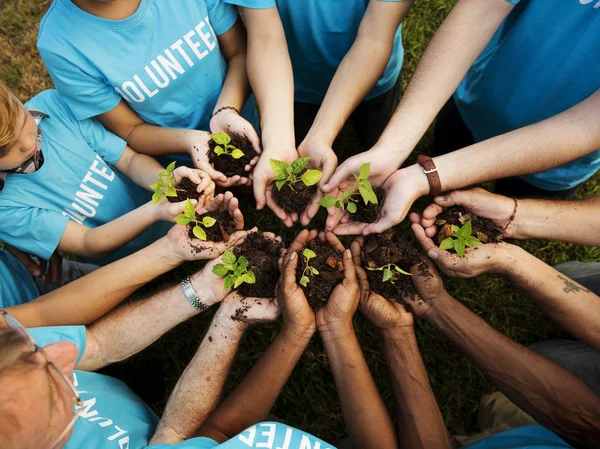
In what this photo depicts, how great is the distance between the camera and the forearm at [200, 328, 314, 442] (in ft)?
6.37

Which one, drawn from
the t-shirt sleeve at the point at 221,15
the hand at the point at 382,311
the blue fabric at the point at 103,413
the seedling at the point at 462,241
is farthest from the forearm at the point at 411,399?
the t-shirt sleeve at the point at 221,15

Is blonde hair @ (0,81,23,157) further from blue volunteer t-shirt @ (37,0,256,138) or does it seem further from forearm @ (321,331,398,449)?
forearm @ (321,331,398,449)

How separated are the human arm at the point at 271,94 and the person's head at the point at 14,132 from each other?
1.21m

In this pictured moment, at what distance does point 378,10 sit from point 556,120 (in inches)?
42.7

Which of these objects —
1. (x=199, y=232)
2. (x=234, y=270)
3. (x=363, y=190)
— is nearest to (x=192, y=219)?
(x=199, y=232)

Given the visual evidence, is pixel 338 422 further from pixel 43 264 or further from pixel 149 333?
pixel 43 264

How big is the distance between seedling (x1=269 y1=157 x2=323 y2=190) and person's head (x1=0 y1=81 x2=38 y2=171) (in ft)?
4.19

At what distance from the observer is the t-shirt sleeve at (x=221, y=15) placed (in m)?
2.16

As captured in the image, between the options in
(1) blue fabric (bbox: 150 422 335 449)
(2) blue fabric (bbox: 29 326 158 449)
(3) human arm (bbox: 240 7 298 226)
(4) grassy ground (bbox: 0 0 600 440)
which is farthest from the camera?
(4) grassy ground (bbox: 0 0 600 440)

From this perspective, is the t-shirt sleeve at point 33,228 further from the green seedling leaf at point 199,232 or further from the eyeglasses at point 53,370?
the eyeglasses at point 53,370

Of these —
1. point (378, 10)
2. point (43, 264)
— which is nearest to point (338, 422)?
point (43, 264)

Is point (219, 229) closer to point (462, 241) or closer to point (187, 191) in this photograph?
point (187, 191)

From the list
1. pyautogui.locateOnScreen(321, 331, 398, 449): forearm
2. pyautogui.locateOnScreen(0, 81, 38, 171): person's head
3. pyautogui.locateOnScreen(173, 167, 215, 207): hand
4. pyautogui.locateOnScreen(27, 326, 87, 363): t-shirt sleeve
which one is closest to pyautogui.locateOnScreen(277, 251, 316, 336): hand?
pyautogui.locateOnScreen(321, 331, 398, 449): forearm

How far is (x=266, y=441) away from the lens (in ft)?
5.16
